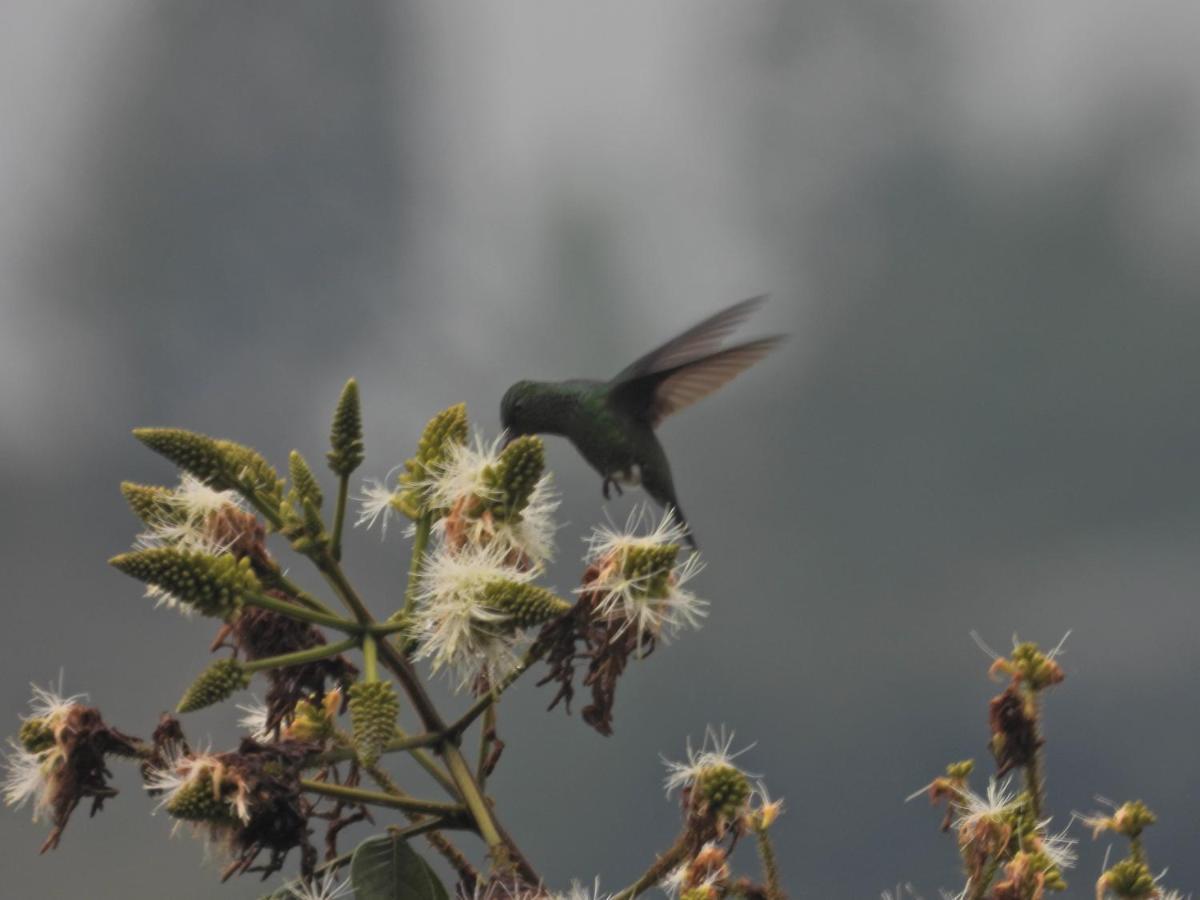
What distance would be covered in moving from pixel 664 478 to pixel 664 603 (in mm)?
1888

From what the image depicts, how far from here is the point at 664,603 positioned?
2320mm

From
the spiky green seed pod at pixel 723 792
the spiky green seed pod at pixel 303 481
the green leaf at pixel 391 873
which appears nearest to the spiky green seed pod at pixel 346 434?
the spiky green seed pod at pixel 303 481

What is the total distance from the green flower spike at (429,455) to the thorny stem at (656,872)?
0.86m

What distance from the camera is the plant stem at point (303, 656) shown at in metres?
2.26

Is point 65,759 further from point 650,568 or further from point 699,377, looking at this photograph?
point 699,377

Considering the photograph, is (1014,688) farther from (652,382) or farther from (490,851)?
(652,382)

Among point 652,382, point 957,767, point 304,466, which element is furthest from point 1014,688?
point 652,382

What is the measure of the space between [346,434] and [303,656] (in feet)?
1.49

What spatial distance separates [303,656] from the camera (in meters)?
2.29

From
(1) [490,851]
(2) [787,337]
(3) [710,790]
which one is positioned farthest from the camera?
(2) [787,337]

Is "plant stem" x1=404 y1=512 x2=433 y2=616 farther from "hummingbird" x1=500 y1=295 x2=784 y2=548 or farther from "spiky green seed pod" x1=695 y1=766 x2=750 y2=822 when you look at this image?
"hummingbird" x1=500 y1=295 x2=784 y2=548

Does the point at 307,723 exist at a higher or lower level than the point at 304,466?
lower

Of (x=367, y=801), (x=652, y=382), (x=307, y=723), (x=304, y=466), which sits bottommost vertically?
(x=367, y=801)

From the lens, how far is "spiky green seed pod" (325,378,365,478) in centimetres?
245
